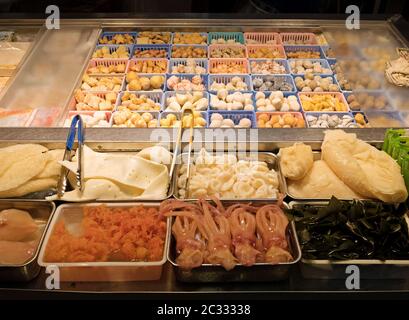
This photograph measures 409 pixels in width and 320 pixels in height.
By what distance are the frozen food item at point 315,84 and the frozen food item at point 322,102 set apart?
71 millimetres

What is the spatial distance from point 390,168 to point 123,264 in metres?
1.53

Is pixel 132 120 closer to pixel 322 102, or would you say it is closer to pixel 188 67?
pixel 188 67

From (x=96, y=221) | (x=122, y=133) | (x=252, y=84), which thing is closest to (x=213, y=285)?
(x=96, y=221)

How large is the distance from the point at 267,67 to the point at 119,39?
4.61 ft

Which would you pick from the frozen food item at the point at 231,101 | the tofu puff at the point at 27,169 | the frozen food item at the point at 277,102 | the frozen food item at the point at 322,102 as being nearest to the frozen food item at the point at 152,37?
the frozen food item at the point at 231,101

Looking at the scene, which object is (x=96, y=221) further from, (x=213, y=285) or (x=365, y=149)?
(x=365, y=149)

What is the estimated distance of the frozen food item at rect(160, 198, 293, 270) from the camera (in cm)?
189

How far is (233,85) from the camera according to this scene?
3.51m

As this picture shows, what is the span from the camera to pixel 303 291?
6.32ft

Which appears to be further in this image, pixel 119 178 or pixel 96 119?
pixel 96 119

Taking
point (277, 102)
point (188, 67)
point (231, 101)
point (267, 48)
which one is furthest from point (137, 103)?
point (267, 48)

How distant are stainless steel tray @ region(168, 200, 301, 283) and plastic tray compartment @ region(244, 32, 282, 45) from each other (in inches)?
96.4

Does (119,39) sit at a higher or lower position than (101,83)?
higher
